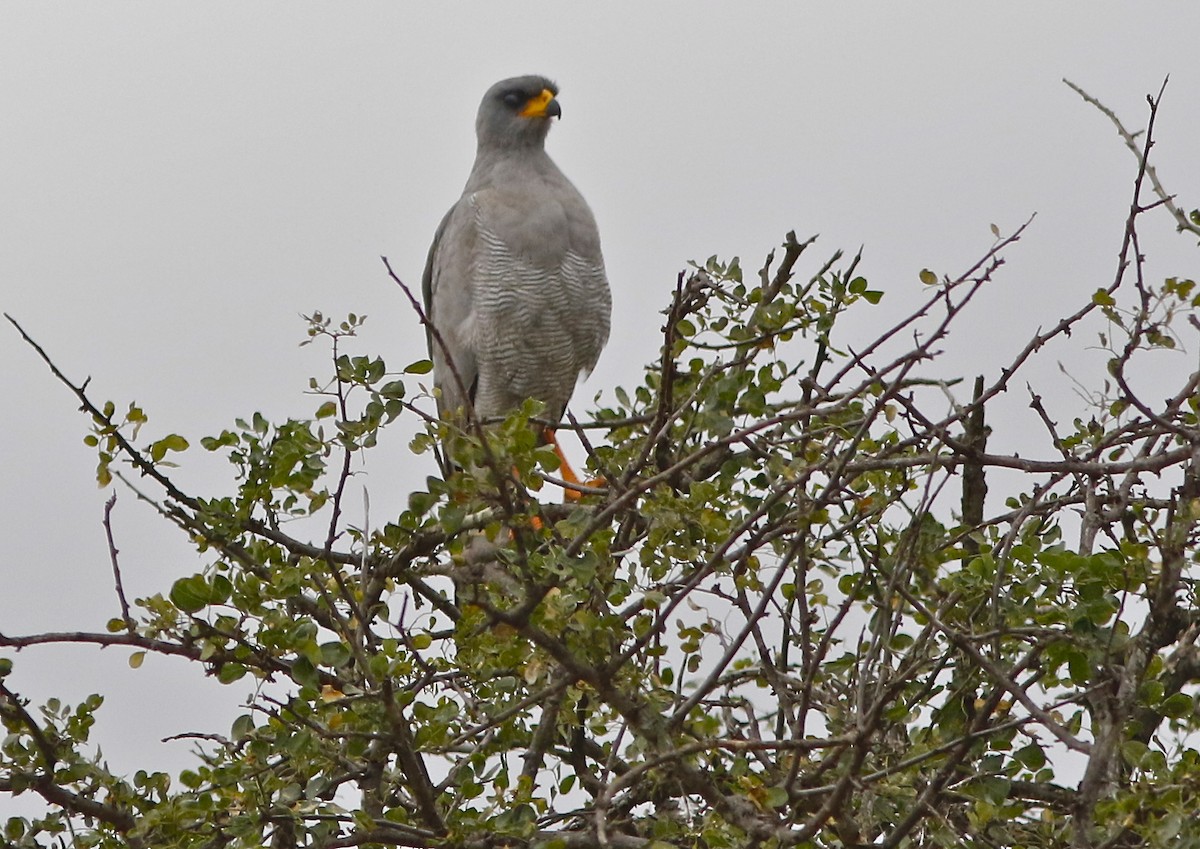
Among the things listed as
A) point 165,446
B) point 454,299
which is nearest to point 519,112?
point 454,299

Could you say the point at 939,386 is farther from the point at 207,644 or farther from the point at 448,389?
the point at 448,389

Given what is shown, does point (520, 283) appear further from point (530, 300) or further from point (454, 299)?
point (454, 299)

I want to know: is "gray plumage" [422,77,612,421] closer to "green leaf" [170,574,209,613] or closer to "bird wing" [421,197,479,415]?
"bird wing" [421,197,479,415]

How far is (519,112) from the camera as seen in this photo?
711cm

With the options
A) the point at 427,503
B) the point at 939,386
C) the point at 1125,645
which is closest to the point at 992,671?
the point at 1125,645

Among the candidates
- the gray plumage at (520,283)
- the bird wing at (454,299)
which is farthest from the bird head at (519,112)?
the bird wing at (454,299)

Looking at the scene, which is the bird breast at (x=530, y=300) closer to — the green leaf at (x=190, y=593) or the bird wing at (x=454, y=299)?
the bird wing at (x=454, y=299)

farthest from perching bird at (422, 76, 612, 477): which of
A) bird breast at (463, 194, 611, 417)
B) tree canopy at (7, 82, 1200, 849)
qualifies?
tree canopy at (7, 82, 1200, 849)

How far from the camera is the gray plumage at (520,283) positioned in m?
6.56

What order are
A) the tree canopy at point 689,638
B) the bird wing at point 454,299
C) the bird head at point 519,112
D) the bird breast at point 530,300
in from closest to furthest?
the tree canopy at point 689,638 → the bird breast at point 530,300 → the bird wing at point 454,299 → the bird head at point 519,112

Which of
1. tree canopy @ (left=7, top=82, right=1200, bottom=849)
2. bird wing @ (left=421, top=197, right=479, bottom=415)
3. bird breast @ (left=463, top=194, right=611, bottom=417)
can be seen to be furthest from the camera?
bird wing @ (left=421, top=197, right=479, bottom=415)

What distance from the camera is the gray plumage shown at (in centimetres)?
656

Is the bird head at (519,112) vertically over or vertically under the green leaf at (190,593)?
over

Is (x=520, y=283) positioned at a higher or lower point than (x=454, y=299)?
lower
